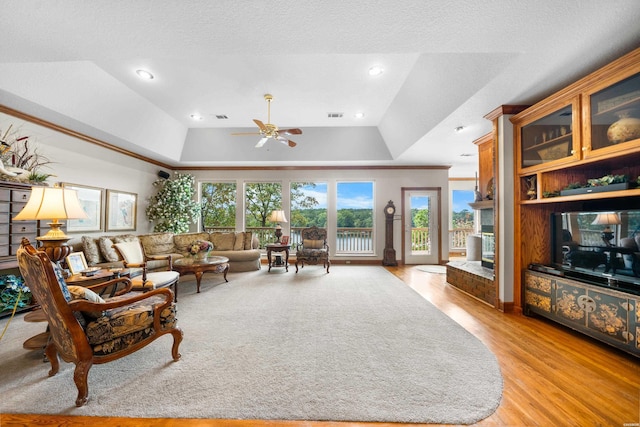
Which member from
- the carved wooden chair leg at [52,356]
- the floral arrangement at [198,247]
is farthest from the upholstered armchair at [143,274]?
the carved wooden chair leg at [52,356]

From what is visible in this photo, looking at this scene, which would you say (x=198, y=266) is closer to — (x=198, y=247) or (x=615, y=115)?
(x=198, y=247)

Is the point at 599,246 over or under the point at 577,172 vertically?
under

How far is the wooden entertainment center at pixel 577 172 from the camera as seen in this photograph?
207 centimetres

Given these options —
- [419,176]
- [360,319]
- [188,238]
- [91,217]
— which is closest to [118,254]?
[91,217]

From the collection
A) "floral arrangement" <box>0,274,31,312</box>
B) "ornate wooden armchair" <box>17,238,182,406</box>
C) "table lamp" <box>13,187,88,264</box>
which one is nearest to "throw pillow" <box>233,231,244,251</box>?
"floral arrangement" <box>0,274,31,312</box>

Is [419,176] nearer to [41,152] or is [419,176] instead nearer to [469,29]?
[469,29]

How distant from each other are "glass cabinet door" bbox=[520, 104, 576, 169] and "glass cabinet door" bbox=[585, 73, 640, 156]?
20 centimetres

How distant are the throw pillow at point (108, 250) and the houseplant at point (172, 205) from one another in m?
1.71

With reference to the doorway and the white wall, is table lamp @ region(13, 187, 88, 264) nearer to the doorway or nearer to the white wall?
the white wall

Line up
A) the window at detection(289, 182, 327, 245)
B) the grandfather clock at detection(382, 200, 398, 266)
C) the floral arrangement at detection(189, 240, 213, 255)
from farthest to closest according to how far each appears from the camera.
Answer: the window at detection(289, 182, 327, 245), the grandfather clock at detection(382, 200, 398, 266), the floral arrangement at detection(189, 240, 213, 255)

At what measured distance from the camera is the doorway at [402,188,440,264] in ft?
21.8

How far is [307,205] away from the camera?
23.1 ft

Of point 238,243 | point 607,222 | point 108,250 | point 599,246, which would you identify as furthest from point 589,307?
point 108,250

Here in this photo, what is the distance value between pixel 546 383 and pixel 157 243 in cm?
612
